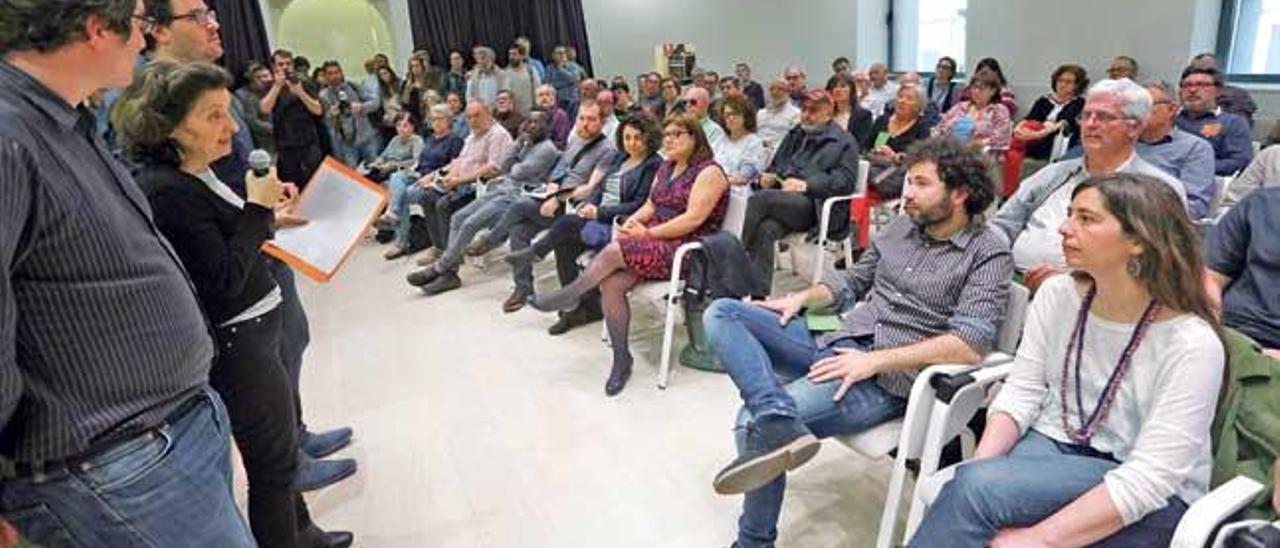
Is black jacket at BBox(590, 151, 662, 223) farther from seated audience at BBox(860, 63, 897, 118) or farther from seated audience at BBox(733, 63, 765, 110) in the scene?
seated audience at BBox(733, 63, 765, 110)

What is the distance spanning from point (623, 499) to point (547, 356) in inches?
47.7

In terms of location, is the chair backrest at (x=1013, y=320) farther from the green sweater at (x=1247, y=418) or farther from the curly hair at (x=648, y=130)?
the curly hair at (x=648, y=130)

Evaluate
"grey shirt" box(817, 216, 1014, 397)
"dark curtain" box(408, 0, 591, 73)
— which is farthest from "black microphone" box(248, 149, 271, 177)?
"dark curtain" box(408, 0, 591, 73)

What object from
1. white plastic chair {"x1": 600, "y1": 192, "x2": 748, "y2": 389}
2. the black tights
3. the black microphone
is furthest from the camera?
the black tights

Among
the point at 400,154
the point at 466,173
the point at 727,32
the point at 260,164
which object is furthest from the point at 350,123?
the point at 260,164

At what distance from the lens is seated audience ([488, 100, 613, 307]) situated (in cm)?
408

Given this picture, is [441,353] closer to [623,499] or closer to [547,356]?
[547,356]

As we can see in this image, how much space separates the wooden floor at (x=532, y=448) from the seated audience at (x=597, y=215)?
6.3 inches

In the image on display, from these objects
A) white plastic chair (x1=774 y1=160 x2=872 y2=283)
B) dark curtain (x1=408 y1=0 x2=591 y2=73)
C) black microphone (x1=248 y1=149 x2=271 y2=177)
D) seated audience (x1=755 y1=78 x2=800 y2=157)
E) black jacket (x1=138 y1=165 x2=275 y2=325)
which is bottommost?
white plastic chair (x1=774 y1=160 x2=872 y2=283)

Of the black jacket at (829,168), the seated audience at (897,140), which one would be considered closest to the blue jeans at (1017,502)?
the black jacket at (829,168)

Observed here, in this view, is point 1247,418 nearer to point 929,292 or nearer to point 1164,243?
point 1164,243

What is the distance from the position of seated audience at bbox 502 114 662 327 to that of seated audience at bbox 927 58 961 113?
11.6 ft

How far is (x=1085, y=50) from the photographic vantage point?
562 centimetres

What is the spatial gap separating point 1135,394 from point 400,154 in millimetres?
5360
